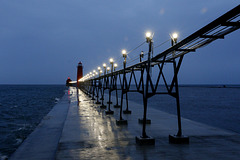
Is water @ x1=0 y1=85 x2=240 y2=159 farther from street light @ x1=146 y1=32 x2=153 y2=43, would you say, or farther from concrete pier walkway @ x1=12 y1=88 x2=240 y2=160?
street light @ x1=146 y1=32 x2=153 y2=43

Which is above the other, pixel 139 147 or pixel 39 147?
pixel 139 147

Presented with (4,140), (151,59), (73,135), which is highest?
(151,59)

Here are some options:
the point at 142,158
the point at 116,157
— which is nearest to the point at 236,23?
the point at 142,158

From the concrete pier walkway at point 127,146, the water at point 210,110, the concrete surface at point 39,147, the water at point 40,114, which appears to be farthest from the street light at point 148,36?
the water at point 210,110

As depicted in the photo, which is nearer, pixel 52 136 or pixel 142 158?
pixel 142 158

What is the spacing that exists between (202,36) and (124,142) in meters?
7.15

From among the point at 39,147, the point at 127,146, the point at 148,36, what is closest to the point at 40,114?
the point at 39,147

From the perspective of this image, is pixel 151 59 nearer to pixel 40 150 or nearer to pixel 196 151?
pixel 196 151

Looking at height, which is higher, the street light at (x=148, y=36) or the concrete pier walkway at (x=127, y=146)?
the street light at (x=148, y=36)

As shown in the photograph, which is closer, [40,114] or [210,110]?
[40,114]

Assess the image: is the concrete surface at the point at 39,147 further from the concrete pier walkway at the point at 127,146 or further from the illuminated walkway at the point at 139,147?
the illuminated walkway at the point at 139,147

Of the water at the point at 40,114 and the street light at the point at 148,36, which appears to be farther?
the water at the point at 40,114

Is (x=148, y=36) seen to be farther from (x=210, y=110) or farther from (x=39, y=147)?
(x=210, y=110)

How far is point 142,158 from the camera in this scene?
28.9 ft
